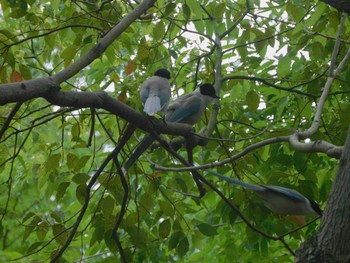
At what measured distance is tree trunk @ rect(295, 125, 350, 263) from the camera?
9.07ft

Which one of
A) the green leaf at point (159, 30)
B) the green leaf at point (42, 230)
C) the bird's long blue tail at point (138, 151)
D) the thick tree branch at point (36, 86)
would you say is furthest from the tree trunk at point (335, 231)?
the green leaf at point (159, 30)

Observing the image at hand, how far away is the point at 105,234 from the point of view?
187 inches

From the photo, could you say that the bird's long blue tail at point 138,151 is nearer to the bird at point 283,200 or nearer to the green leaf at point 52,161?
the bird at point 283,200

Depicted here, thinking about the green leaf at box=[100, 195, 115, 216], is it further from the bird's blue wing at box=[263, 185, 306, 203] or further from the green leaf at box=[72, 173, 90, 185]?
the bird's blue wing at box=[263, 185, 306, 203]

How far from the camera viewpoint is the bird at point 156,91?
496cm

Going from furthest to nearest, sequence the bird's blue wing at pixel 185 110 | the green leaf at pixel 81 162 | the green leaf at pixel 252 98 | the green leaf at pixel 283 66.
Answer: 1. the bird's blue wing at pixel 185 110
2. the green leaf at pixel 283 66
3. the green leaf at pixel 252 98
4. the green leaf at pixel 81 162

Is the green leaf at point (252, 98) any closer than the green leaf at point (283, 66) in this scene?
Yes

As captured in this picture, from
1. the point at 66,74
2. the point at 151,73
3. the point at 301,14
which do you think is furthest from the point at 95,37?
the point at 66,74

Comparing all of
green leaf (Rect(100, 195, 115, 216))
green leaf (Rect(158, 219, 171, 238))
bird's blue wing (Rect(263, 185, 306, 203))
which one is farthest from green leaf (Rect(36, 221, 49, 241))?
bird's blue wing (Rect(263, 185, 306, 203))

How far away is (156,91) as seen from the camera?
5.32 meters

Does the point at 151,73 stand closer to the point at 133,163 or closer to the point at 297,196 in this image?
the point at 133,163

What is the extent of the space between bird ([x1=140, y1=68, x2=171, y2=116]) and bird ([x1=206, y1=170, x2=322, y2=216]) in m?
0.78

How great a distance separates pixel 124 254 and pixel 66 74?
1637mm

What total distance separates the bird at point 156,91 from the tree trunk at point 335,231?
2116 mm
